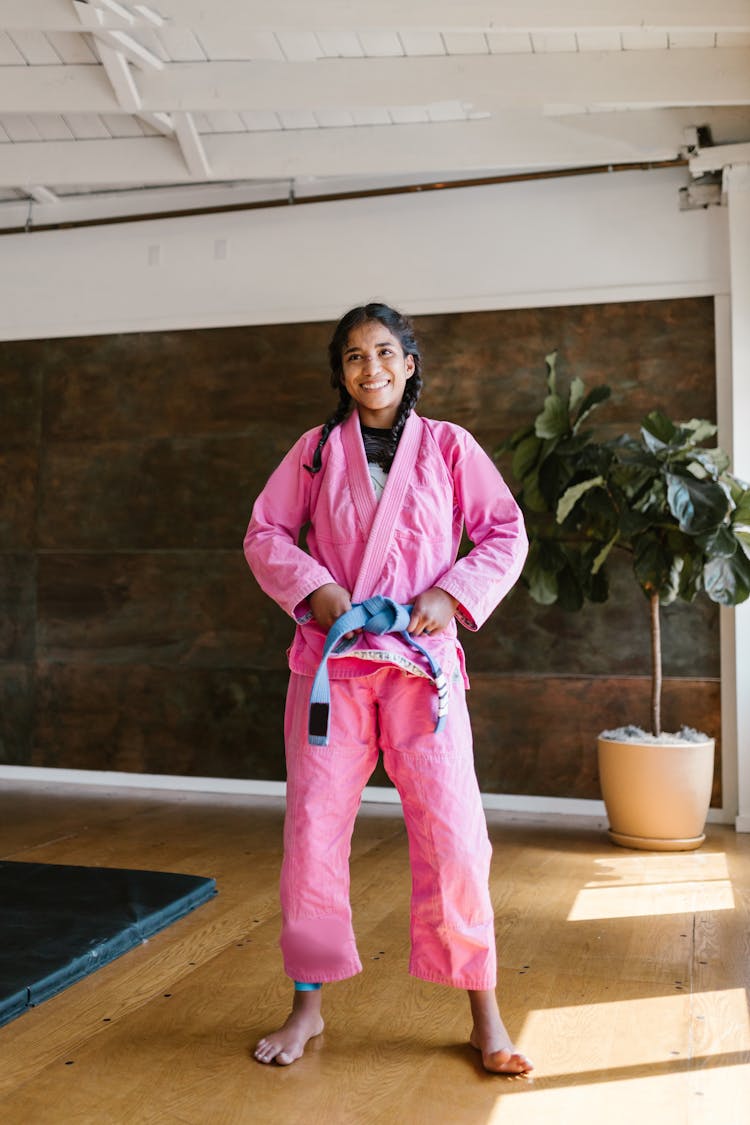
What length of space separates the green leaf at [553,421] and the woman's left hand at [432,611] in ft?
6.91

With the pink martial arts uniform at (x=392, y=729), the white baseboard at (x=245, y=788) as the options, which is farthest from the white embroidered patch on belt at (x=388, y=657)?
the white baseboard at (x=245, y=788)

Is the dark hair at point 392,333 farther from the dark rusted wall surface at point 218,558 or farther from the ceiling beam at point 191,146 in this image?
the ceiling beam at point 191,146

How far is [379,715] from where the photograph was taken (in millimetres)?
1847

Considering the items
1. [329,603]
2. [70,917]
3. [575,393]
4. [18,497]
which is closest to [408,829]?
[329,603]

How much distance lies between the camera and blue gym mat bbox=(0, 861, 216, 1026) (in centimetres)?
212

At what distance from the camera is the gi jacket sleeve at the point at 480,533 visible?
5.97 ft

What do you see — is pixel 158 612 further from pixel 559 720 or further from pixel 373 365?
pixel 373 365

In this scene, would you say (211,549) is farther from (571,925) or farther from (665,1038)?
(665,1038)

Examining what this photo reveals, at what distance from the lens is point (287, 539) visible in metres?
1.95

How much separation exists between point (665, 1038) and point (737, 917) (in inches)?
36.7

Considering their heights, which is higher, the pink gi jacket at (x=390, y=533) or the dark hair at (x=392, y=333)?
the dark hair at (x=392, y=333)

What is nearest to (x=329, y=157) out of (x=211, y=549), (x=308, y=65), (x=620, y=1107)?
(x=308, y=65)

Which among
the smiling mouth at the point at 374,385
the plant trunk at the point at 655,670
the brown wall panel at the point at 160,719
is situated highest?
the smiling mouth at the point at 374,385

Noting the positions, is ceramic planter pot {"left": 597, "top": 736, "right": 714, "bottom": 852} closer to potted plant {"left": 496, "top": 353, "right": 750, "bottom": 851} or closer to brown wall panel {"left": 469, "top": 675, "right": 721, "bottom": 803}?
potted plant {"left": 496, "top": 353, "right": 750, "bottom": 851}
